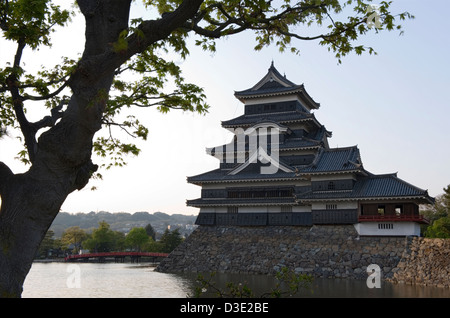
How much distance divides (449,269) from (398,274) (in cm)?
274

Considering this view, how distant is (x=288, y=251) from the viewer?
29031mm

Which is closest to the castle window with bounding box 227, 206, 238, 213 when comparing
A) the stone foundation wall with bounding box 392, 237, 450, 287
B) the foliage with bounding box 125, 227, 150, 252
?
the stone foundation wall with bounding box 392, 237, 450, 287

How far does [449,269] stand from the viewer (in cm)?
2339

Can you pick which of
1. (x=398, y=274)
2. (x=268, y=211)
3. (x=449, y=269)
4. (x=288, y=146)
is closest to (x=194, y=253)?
(x=268, y=211)

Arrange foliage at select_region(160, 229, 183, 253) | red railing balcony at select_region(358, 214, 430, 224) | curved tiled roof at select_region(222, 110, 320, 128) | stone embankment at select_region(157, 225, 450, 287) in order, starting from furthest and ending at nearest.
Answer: foliage at select_region(160, 229, 183, 253) → curved tiled roof at select_region(222, 110, 320, 128) → red railing balcony at select_region(358, 214, 430, 224) → stone embankment at select_region(157, 225, 450, 287)

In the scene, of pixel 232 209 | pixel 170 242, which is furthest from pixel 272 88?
pixel 170 242

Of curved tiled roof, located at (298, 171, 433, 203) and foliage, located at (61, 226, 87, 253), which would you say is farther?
foliage, located at (61, 226, 87, 253)

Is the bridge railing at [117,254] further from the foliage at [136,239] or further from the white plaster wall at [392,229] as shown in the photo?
the white plaster wall at [392,229]

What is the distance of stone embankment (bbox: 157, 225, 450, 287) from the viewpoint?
2464cm

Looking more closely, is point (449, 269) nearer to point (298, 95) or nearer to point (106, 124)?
point (298, 95)

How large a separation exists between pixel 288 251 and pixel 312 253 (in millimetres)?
1844

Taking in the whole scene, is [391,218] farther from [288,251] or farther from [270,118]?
[270,118]

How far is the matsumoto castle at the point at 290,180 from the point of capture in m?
28.0

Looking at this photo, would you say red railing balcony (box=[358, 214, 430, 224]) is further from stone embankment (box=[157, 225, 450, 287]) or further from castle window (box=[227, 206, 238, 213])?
castle window (box=[227, 206, 238, 213])
